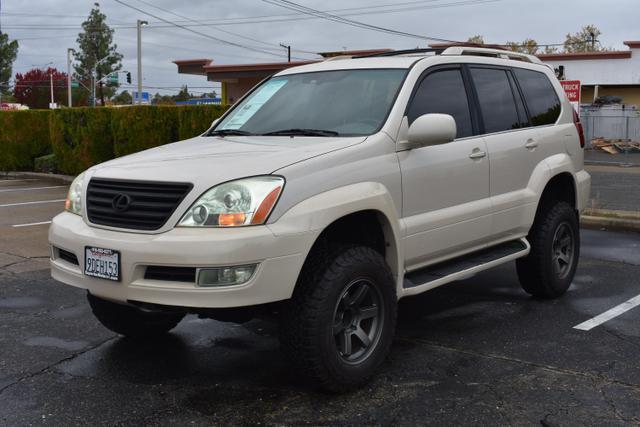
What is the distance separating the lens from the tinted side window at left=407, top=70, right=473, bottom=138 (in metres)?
4.79

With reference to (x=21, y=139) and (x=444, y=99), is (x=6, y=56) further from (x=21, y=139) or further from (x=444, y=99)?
(x=444, y=99)

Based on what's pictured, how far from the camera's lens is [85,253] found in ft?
13.0

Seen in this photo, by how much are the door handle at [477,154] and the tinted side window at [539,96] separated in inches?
39.1

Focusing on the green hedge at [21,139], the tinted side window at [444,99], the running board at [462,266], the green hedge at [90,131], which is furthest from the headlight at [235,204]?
the green hedge at [21,139]

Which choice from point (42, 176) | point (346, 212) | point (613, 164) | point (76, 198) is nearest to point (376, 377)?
point (346, 212)

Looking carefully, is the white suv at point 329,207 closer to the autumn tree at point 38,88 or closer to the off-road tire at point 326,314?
the off-road tire at point 326,314

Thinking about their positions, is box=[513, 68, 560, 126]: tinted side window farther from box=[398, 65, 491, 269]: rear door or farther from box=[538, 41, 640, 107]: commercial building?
box=[538, 41, 640, 107]: commercial building

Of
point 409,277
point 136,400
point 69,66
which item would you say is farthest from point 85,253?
point 69,66

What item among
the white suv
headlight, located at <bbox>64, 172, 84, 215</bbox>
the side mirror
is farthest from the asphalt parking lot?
the side mirror

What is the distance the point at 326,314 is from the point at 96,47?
8580cm

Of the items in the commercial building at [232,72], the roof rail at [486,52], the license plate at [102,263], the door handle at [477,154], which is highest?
the commercial building at [232,72]

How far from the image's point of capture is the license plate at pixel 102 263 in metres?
3.78

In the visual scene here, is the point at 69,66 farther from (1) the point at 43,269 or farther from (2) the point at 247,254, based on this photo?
(2) the point at 247,254

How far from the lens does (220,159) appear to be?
4031 mm
